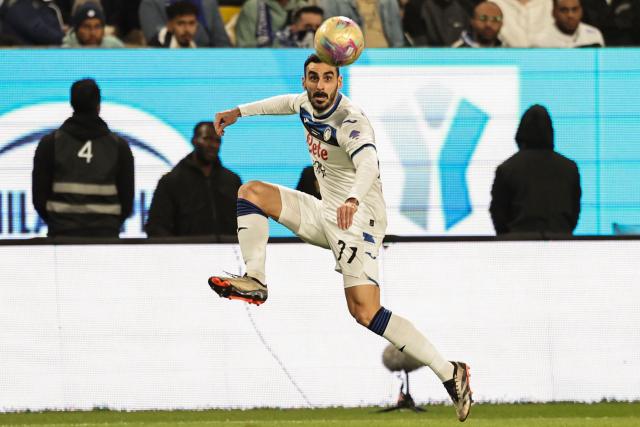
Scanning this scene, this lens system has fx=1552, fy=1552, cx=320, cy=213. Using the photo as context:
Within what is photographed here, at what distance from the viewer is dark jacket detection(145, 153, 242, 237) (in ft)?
40.9

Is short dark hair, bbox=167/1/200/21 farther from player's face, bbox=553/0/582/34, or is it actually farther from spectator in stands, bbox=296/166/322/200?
player's face, bbox=553/0/582/34

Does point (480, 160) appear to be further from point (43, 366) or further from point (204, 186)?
point (43, 366)

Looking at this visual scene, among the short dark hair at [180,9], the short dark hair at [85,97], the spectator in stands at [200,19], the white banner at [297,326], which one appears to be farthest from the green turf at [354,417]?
the spectator in stands at [200,19]

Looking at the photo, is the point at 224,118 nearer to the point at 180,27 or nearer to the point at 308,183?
the point at 308,183

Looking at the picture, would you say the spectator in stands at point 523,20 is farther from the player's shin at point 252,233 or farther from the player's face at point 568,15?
the player's shin at point 252,233

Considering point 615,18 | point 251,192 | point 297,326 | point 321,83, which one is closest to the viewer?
point 321,83

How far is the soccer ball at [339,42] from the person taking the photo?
30.6 ft

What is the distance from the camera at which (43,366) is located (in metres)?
11.9

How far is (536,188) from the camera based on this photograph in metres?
12.4

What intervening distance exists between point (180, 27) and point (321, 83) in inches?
199

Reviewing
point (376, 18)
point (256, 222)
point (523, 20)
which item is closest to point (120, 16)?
point (376, 18)

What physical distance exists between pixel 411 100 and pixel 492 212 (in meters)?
2.21

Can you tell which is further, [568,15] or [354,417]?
[568,15]

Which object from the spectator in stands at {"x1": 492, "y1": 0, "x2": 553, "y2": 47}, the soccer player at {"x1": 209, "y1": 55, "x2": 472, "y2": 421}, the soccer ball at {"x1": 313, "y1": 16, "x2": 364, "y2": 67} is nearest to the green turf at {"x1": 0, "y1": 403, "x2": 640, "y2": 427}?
the soccer player at {"x1": 209, "y1": 55, "x2": 472, "y2": 421}
